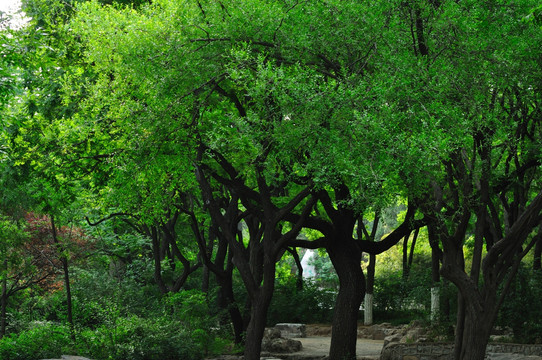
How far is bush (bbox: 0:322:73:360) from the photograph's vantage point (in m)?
13.9

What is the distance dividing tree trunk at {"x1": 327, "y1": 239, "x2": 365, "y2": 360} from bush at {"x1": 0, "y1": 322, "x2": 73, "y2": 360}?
6.08 meters

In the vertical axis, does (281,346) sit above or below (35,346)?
above

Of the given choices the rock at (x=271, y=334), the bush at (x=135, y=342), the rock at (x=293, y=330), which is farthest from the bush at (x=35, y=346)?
the rock at (x=293, y=330)

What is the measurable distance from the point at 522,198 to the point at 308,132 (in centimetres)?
590

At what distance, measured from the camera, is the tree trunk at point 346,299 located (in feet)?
51.0

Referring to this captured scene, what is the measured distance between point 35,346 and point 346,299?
6869 mm

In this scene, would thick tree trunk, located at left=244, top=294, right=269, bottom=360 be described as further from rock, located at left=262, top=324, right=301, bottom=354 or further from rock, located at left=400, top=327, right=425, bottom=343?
rock, located at left=400, top=327, right=425, bottom=343

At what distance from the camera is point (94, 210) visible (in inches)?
856

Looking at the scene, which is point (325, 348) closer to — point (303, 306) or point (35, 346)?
point (303, 306)

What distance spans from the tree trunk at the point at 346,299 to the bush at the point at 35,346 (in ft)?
20.0

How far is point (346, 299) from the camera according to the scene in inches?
618

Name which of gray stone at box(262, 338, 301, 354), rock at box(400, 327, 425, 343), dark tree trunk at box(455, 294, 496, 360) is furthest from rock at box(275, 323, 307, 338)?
dark tree trunk at box(455, 294, 496, 360)

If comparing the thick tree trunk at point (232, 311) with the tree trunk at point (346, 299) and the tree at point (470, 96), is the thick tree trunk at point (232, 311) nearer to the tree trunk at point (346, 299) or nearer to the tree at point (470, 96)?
the tree trunk at point (346, 299)

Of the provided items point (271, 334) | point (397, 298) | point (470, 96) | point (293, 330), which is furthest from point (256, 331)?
point (397, 298)
